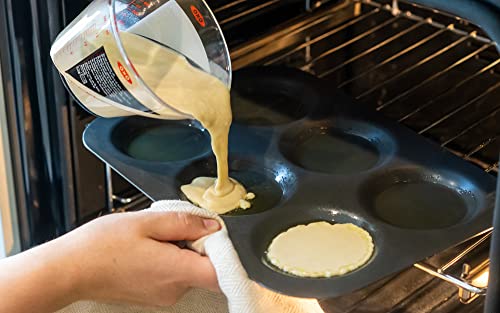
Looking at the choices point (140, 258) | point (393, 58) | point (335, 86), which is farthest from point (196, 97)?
point (393, 58)

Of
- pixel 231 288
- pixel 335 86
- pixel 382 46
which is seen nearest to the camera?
pixel 231 288

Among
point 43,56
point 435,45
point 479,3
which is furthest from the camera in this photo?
point 435,45

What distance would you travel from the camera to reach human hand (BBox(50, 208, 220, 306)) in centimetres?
91

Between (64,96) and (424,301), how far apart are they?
1.62 feet

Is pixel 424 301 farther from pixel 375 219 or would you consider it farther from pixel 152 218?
pixel 152 218

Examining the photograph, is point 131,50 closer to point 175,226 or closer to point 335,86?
point 175,226


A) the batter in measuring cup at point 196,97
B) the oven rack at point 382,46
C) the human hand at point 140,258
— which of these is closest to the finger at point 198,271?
the human hand at point 140,258

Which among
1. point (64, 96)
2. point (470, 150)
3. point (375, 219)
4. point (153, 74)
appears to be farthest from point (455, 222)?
point (64, 96)

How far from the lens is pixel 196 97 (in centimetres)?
99

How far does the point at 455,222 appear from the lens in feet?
3.18

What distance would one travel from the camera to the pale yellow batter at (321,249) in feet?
2.96

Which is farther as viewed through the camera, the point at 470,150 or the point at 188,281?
the point at 470,150

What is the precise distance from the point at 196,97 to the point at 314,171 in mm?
161

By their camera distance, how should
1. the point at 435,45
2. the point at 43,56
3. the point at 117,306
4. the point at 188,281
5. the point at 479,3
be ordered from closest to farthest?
1. the point at 479,3
2. the point at 188,281
3. the point at 117,306
4. the point at 43,56
5. the point at 435,45
